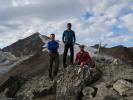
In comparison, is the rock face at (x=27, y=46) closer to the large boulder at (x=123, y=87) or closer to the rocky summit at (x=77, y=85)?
the rocky summit at (x=77, y=85)

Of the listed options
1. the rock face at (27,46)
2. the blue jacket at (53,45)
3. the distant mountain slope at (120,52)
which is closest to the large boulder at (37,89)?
the blue jacket at (53,45)

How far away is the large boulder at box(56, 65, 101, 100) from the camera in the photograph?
19719 millimetres

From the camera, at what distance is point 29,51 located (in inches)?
1767

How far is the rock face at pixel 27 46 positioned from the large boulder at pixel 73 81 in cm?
2069

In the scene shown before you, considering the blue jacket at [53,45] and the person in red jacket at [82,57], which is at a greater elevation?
the blue jacket at [53,45]

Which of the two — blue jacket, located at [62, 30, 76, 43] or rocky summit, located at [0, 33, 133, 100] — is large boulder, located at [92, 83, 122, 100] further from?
blue jacket, located at [62, 30, 76, 43]

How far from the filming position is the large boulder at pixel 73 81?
19.7 metres

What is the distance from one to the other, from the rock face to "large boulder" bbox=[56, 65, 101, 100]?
20.7 meters

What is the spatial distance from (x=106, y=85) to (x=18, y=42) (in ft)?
106

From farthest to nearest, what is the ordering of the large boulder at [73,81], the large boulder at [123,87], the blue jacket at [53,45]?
the blue jacket at [53,45]
the large boulder at [73,81]
the large boulder at [123,87]

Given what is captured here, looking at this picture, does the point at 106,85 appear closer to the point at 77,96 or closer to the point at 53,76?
the point at 77,96

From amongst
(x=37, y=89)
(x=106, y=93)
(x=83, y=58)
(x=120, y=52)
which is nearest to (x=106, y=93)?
(x=106, y=93)

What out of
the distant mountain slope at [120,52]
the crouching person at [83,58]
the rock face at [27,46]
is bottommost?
the crouching person at [83,58]

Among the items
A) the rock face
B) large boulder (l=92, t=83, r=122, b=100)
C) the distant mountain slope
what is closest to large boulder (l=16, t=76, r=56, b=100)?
large boulder (l=92, t=83, r=122, b=100)
